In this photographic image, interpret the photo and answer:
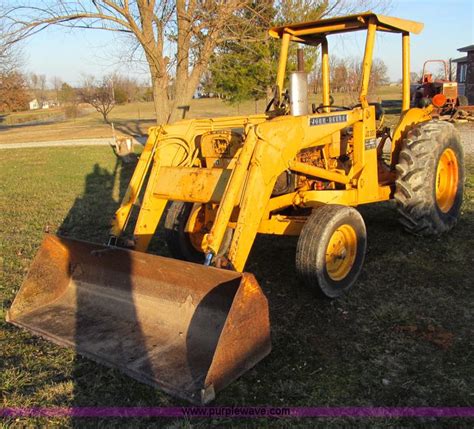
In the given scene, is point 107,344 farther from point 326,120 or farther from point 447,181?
point 447,181

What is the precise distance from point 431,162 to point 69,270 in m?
3.98

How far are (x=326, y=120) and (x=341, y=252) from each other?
1232mm

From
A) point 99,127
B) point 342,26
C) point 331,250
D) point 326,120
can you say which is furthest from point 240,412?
point 99,127

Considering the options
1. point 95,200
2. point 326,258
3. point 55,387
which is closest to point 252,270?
point 326,258

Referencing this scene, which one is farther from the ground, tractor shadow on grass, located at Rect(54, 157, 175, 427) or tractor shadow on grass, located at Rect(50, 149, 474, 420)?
tractor shadow on grass, located at Rect(54, 157, 175, 427)

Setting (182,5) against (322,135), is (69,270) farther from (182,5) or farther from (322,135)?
(182,5)

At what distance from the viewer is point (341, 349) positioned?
3.79 metres

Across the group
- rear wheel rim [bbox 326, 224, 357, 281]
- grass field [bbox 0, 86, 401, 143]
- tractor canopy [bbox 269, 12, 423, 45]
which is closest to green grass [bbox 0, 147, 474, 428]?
rear wheel rim [bbox 326, 224, 357, 281]

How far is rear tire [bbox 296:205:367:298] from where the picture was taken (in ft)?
14.0

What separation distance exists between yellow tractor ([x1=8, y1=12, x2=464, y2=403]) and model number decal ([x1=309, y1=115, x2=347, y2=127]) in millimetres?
18

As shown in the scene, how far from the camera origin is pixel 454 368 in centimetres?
348

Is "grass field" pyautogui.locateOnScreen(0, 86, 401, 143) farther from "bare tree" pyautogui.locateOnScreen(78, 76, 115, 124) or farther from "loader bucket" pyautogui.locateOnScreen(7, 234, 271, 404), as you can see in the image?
"loader bucket" pyautogui.locateOnScreen(7, 234, 271, 404)

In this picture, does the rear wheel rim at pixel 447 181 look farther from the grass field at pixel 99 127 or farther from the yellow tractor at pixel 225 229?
the grass field at pixel 99 127

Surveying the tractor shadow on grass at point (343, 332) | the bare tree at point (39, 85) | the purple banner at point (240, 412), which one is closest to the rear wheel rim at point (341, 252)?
the tractor shadow on grass at point (343, 332)
